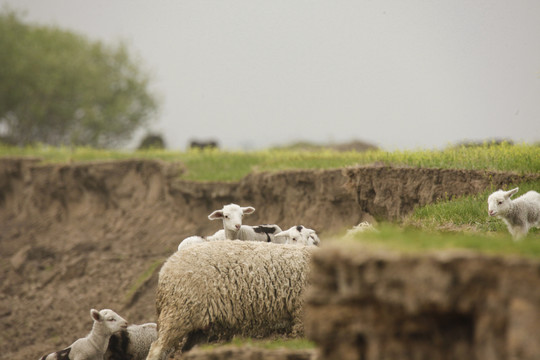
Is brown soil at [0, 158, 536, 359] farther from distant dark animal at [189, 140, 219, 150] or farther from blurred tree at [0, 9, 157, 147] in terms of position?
blurred tree at [0, 9, 157, 147]

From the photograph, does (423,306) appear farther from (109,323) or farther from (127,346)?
(127,346)

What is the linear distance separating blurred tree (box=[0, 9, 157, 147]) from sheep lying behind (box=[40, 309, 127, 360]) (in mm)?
32618

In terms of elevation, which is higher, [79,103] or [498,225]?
[79,103]

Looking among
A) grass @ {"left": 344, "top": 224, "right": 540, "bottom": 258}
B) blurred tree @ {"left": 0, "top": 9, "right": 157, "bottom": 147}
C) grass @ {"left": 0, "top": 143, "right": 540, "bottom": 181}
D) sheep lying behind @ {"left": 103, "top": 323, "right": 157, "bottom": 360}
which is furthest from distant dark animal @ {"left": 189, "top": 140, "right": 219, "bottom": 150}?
grass @ {"left": 344, "top": 224, "right": 540, "bottom": 258}

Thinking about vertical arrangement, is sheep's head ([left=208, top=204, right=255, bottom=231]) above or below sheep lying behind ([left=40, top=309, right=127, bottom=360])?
above

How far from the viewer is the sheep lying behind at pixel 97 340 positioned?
11.8 metres

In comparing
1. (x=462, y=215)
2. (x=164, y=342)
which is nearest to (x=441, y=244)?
(x=164, y=342)

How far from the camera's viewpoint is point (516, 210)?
10.4m

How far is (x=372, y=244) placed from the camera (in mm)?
6070

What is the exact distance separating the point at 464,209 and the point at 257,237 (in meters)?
3.81

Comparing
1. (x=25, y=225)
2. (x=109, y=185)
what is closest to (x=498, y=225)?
(x=109, y=185)

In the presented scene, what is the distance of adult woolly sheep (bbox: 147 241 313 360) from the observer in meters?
10.2

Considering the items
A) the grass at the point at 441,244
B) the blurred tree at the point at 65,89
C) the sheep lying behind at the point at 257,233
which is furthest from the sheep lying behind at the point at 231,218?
the blurred tree at the point at 65,89

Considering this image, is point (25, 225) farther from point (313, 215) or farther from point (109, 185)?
point (313, 215)
